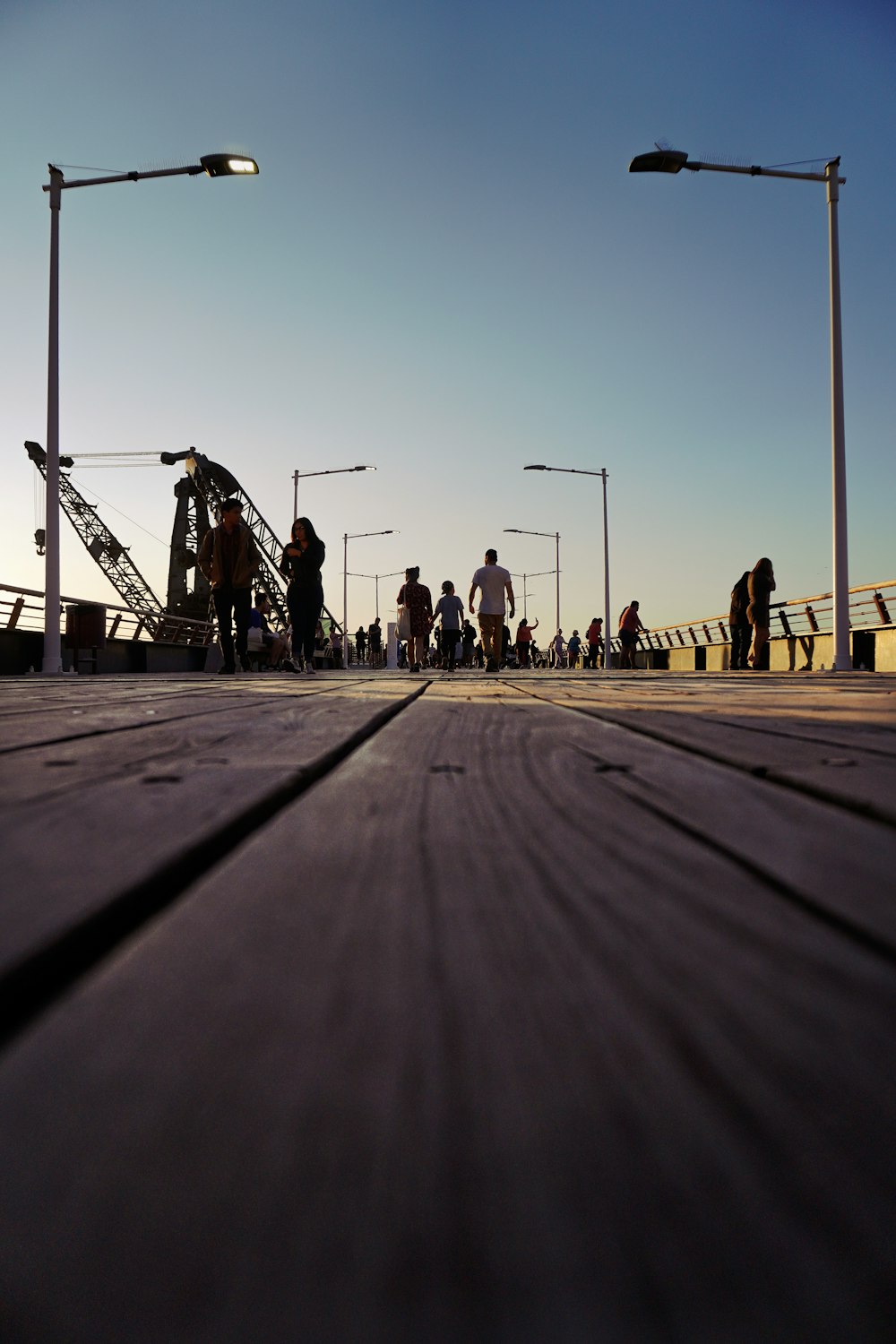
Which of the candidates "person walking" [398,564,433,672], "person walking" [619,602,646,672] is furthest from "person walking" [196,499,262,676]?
"person walking" [619,602,646,672]

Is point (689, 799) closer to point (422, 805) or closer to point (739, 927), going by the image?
point (422, 805)

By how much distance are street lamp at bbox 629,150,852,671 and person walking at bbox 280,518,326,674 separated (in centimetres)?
744

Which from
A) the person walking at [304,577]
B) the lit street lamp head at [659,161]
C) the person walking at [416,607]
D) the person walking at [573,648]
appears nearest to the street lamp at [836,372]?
the lit street lamp head at [659,161]

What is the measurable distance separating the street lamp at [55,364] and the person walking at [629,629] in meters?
17.3

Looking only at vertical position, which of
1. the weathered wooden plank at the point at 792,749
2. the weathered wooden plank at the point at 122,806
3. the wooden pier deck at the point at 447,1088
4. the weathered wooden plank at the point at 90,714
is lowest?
the wooden pier deck at the point at 447,1088

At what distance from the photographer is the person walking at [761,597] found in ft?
48.2

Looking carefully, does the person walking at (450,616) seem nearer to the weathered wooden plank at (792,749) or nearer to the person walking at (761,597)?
the person walking at (761,597)

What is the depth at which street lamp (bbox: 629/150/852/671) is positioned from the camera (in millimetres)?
13086

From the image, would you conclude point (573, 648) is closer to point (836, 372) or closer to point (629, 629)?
point (629, 629)

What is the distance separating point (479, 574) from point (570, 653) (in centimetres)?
2689

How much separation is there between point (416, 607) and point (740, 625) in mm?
6796

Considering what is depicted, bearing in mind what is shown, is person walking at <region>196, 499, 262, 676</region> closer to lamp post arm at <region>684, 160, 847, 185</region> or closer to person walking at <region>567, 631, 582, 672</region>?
lamp post arm at <region>684, 160, 847, 185</region>

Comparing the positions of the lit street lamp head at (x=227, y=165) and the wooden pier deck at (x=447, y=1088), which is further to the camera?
the lit street lamp head at (x=227, y=165)

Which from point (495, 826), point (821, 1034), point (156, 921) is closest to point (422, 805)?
point (495, 826)
